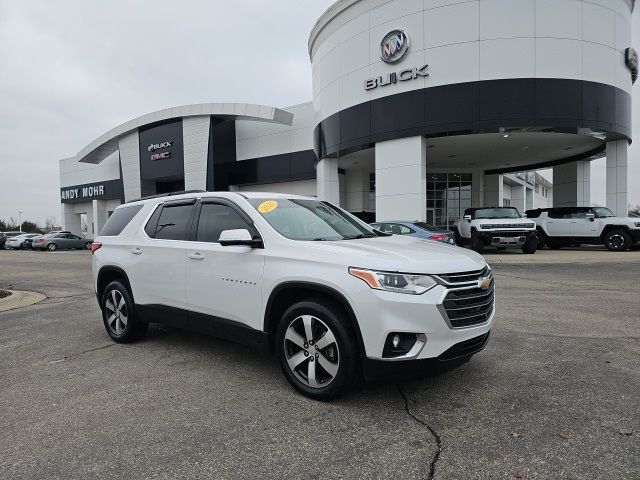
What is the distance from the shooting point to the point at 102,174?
141ft

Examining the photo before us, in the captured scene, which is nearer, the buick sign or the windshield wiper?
the windshield wiper

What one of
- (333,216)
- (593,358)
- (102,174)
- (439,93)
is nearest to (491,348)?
(593,358)

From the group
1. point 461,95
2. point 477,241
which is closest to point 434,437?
point 477,241

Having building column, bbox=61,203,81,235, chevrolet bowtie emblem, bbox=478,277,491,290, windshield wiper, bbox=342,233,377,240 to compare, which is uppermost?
building column, bbox=61,203,81,235

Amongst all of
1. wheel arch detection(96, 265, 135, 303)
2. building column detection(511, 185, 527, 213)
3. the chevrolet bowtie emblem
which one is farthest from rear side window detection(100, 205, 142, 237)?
building column detection(511, 185, 527, 213)

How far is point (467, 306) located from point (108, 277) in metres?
4.57

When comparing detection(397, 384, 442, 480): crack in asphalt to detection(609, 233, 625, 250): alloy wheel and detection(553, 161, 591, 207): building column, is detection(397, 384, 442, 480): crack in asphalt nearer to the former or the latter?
detection(609, 233, 625, 250): alloy wheel

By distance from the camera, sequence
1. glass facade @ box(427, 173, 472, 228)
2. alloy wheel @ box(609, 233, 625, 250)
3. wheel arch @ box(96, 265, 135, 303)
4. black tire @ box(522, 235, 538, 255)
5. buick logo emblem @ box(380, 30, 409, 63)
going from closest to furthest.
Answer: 1. wheel arch @ box(96, 265, 135, 303)
2. black tire @ box(522, 235, 538, 255)
3. alloy wheel @ box(609, 233, 625, 250)
4. buick logo emblem @ box(380, 30, 409, 63)
5. glass facade @ box(427, 173, 472, 228)

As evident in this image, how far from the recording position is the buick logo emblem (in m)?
19.5

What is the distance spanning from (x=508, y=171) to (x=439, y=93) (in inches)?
624

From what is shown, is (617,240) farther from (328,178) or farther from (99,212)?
(99,212)

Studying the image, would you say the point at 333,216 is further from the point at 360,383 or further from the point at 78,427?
the point at 78,427

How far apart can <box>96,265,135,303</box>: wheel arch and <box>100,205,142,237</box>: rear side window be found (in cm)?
46

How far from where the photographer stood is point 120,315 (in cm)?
539
